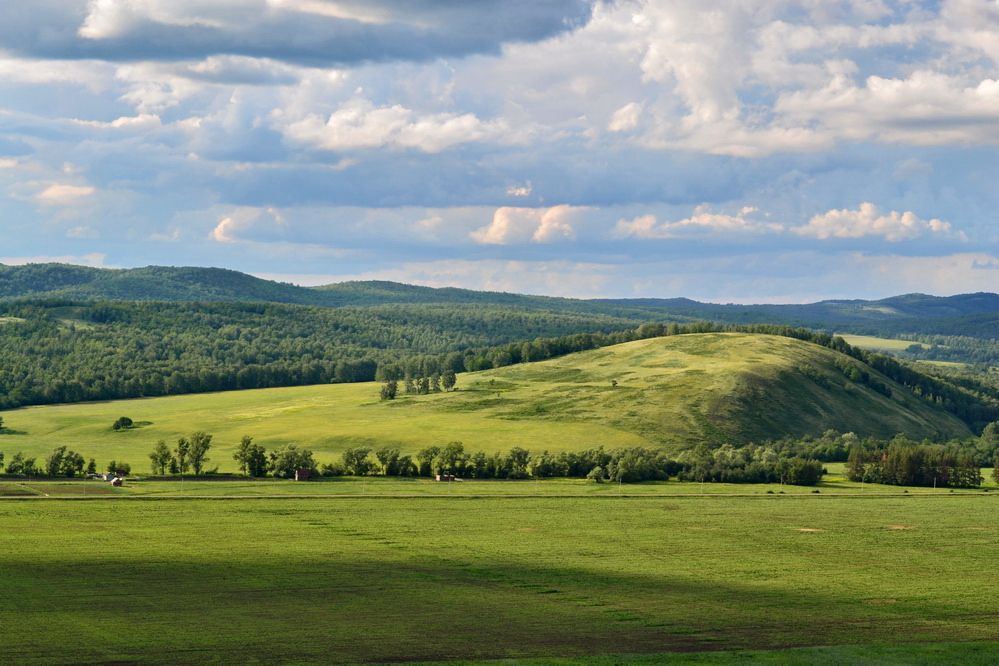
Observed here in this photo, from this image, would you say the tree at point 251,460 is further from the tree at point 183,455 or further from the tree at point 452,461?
the tree at point 452,461

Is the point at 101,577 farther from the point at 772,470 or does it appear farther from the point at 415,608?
the point at 772,470

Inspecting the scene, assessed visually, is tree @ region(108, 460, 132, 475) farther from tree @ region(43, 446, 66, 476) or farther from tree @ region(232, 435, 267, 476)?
tree @ region(232, 435, 267, 476)

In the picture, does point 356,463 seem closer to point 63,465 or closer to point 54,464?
point 63,465

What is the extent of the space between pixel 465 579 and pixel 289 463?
83653mm

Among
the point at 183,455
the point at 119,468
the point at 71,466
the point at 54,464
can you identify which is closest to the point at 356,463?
the point at 183,455

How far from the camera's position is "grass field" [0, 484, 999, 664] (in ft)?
218

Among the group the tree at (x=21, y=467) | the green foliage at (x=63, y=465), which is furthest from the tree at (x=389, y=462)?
the tree at (x=21, y=467)

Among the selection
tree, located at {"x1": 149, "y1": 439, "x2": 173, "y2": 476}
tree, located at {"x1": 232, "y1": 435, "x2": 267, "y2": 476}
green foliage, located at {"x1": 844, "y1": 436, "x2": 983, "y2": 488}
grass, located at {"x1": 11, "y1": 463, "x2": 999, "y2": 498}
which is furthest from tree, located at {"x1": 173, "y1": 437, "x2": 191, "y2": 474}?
green foliage, located at {"x1": 844, "y1": 436, "x2": 983, "y2": 488}

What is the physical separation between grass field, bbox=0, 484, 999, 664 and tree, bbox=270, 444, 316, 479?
30.2 m

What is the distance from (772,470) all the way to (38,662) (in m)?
143

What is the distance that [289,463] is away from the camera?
167 meters

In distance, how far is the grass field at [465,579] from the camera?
66500mm

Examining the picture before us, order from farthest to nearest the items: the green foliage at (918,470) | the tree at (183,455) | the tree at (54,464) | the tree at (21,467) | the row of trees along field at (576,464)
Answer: the green foliage at (918,470) → the row of trees along field at (576,464) → the tree at (183,455) → the tree at (54,464) → the tree at (21,467)

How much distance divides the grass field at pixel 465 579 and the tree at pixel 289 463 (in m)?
30.2
